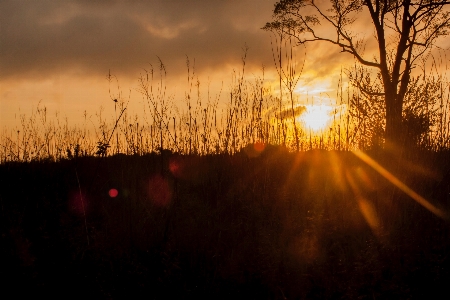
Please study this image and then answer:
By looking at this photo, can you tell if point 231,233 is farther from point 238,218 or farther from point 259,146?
point 259,146

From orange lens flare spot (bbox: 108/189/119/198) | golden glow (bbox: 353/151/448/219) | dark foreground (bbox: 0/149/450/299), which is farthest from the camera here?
orange lens flare spot (bbox: 108/189/119/198)

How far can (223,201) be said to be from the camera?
171 inches

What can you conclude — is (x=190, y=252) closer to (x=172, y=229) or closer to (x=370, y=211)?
(x=172, y=229)

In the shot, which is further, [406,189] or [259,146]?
[259,146]

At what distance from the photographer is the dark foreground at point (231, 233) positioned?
114 inches

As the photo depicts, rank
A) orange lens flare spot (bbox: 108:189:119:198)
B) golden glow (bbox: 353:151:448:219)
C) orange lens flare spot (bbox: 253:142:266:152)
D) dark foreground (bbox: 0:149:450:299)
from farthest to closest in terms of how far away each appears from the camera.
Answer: orange lens flare spot (bbox: 253:142:266:152) → orange lens flare spot (bbox: 108:189:119:198) → golden glow (bbox: 353:151:448:219) → dark foreground (bbox: 0:149:450:299)

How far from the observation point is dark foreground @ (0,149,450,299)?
9.48 feet

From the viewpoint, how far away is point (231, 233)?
11.9 ft

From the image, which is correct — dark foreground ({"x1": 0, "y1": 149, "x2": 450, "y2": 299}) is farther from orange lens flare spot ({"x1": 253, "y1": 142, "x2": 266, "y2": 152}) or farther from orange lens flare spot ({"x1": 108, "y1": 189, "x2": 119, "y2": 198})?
orange lens flare spot ({"x1": 253, "y1": 142, "x2": 266, "y2": 152})

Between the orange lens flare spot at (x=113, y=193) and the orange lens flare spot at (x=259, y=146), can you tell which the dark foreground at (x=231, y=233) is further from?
the orange lens flare spot at (x=259, y=146)

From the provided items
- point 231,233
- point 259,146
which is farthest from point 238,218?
point 259,146

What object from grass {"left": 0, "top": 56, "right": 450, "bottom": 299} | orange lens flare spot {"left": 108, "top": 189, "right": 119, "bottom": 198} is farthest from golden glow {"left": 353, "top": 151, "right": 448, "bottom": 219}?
orange lens flare spot {"left": 108, "top": 189, "right": 119, "bottom": 198}

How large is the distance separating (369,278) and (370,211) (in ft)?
3.66

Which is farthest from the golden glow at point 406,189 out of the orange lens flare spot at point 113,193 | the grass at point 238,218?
the orange lens flare spot at point 113,193
